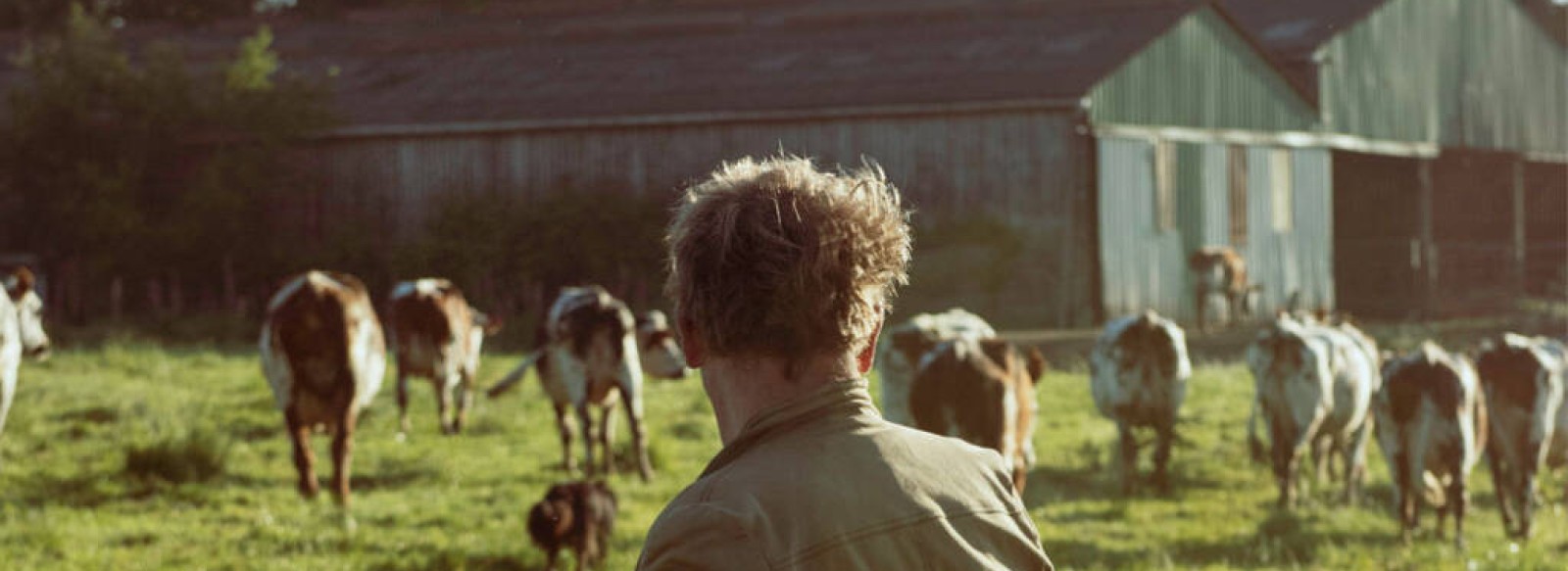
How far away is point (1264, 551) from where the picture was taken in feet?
37.3

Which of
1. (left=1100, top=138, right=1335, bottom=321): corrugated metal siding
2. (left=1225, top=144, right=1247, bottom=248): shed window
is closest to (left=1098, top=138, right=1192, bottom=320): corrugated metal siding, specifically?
(left=1100, top=138, right=1335, bottom=321): corrugated metal siding

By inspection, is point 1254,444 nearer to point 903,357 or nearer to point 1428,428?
point 1428,428

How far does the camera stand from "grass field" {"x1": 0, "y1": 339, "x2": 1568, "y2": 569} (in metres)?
10.9

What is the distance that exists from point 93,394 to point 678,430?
15.5ft

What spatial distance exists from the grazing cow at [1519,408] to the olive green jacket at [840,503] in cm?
1085

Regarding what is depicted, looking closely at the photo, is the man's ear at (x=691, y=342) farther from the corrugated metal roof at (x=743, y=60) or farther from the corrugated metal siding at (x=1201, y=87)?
the corrugated metal siding at (x=1201, y=87)

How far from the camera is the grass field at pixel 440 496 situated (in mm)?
10883

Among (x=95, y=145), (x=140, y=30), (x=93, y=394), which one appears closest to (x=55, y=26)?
(x=140, y=30)

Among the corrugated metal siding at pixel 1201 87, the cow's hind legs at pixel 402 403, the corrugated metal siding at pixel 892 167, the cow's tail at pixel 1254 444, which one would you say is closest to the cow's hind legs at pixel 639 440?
the cow's hind legs at pixel 402 403

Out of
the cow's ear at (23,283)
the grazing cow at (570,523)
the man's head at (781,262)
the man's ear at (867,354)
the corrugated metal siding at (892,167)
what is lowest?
the grazing cow at (570,523)

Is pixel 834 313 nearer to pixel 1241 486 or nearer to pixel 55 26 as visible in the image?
pixel 1241 486

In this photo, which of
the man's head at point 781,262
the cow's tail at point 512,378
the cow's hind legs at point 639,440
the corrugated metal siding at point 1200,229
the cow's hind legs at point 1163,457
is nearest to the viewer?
the man's head at point 781,262

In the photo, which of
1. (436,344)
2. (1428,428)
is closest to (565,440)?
(436,344)

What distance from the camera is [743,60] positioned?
31.7m
